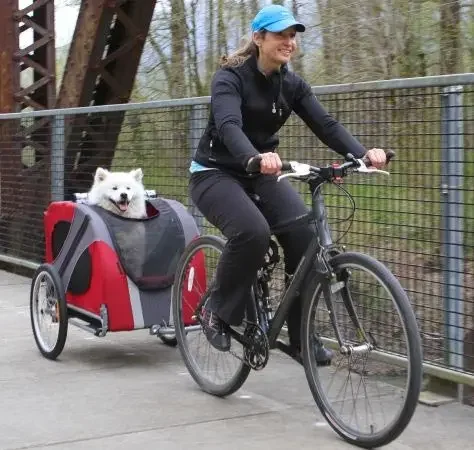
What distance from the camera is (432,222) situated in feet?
16.4

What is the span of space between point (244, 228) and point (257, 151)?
0.40 meters

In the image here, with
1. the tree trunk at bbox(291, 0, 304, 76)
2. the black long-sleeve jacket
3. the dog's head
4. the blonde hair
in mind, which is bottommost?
the dog's head

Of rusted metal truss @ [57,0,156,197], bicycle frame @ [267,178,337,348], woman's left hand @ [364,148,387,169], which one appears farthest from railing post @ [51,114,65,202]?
woman's left hand @ [364,148,387,169]

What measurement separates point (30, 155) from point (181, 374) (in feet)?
16.6

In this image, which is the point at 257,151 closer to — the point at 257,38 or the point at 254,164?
the point at 254,164

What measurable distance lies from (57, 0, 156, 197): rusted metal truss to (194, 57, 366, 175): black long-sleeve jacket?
390 centimetres

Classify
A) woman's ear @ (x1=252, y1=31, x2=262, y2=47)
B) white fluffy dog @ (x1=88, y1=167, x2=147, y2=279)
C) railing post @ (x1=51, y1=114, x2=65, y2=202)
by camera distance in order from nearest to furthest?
woman's ear @ (x1=252, y1=31, x2=262, y2=47) < white fluffy dog @ (x1=88, y1=167, x2=147, y2=279) < railing post @ (x1=51, y1=114, x2=65, y2=202)

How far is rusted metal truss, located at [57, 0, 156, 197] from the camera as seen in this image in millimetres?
8859

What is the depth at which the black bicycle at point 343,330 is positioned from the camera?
13.3 ft

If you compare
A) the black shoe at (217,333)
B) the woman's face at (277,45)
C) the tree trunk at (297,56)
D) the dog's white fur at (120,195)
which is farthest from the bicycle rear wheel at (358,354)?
the tree trunk at (297,56)

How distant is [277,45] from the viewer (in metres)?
4.54

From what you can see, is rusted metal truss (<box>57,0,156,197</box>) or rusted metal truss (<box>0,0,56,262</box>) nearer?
rusted metal truss (<box>57,0,156,197</box>)

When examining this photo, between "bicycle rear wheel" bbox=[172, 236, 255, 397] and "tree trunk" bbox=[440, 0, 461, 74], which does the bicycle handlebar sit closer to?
"bicycle rear wheel" bbox=[172, 236, 255, 397]

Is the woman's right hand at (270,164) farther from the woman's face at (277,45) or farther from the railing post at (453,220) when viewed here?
the railing post at (453,220)
